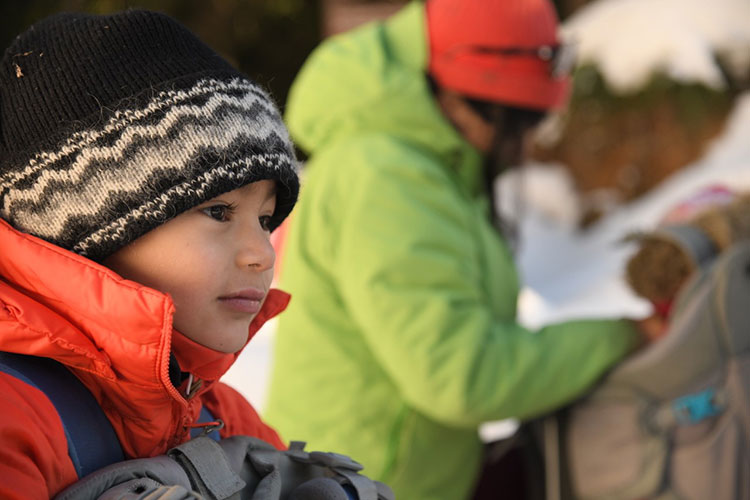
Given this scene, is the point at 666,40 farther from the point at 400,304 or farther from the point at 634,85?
the point at 400,304

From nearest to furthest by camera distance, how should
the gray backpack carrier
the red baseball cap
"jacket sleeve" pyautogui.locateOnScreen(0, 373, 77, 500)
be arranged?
"jacket sleeve" pyautogui.locateOnScreen(0, 373, 77, 500)
the gray backpack carrier
the red baseball cap

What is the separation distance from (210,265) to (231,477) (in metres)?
0.28

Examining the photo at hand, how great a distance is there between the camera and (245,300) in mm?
1222

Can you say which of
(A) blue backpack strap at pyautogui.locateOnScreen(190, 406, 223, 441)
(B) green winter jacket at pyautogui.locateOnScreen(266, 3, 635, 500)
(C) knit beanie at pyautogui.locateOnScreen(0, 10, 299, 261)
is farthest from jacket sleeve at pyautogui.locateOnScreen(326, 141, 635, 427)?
(C) knit beanie at pyautogui.locateOnScreen(0, 10, 299, 261)

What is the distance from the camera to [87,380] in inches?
44.7

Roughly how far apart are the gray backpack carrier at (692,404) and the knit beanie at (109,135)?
51.8 inches

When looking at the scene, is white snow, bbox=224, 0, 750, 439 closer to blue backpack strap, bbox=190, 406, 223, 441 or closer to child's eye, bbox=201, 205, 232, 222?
blue backpack strap, bbox=190, 406, 223, 441

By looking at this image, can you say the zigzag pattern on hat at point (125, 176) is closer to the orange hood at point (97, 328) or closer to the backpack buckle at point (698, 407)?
the orange hood at point (97, 328)

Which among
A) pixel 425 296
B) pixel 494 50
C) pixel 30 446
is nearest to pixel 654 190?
pixel 494 50

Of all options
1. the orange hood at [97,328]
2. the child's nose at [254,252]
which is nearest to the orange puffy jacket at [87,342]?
the orange hood at [97,328]

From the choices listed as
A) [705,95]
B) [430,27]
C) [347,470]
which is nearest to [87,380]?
[347,470]

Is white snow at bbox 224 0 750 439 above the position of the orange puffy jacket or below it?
below

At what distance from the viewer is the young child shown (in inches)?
43.3

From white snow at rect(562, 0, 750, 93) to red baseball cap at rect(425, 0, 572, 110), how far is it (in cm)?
380
